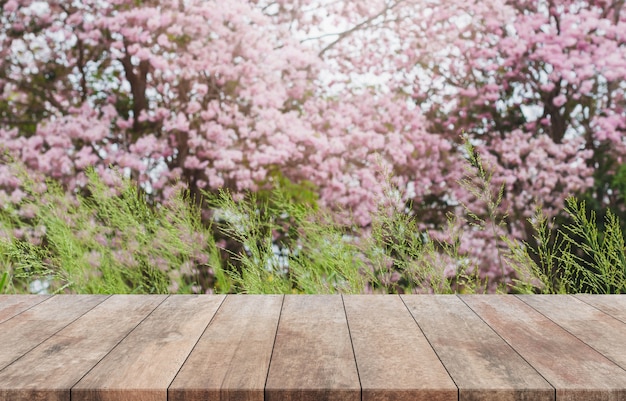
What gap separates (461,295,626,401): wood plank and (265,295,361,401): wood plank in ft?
1.20

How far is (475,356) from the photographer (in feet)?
4.42

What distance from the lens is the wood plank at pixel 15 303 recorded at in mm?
1761

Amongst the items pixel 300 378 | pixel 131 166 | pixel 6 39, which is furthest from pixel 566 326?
pixel 6 39

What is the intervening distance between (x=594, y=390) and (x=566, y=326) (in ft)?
1.54

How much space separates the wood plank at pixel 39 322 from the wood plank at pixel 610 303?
4.60 feet

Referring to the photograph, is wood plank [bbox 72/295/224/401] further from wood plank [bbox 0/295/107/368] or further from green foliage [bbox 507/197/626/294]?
green foliage [bbox 507/197/626/294]

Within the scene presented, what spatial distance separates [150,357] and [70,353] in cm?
18

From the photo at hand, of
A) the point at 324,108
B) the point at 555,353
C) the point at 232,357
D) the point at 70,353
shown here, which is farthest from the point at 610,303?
the point at 324,108

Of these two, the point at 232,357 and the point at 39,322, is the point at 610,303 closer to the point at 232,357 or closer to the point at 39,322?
the point at 232,357

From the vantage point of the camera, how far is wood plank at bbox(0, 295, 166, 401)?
1176 millimetres

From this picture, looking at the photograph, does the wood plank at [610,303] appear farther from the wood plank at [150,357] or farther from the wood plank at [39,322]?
the wood plank at [39,322]

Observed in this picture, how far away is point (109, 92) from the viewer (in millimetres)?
5414

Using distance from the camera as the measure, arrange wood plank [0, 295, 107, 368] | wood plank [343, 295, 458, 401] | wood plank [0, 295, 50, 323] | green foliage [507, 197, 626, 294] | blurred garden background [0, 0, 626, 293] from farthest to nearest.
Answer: blurred garden background [0, 0, 626, 293] → green foliage [507, 197, 626, 294] → wood plank [0, 295, 50, 323] → wood plank [0, 295, 107, 368] → wood plank [343, 295, 458, 401]

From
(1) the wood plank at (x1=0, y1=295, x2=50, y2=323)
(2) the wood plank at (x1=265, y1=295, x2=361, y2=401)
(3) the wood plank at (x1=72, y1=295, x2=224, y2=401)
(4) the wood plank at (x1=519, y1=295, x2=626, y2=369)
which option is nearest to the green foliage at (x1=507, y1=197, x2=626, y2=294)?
(4) the wood plank at (x1=519, y1=295, x2=626, y2=369)
